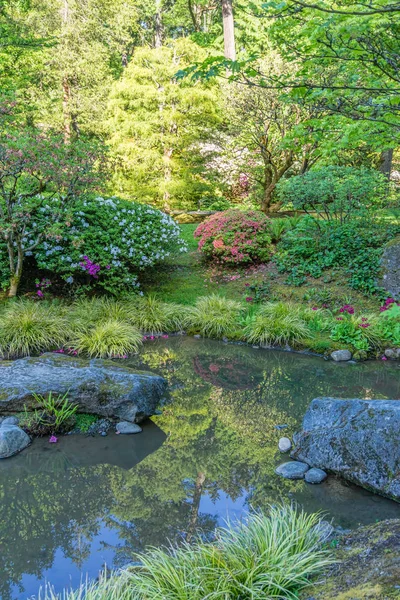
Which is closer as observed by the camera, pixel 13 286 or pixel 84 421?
pixel 84 421

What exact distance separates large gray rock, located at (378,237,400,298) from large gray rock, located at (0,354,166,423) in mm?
5273

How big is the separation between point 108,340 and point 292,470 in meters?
3.82

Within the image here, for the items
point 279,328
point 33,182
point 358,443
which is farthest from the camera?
point 33,182

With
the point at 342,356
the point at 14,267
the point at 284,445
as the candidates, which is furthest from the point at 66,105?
the point at 284,445

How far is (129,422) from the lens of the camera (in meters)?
4.78

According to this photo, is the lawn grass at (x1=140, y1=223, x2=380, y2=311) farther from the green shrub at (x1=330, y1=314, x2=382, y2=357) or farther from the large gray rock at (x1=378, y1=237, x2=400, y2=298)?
the green shrub at (x1=330, y1=314, x2=382, y2=357)

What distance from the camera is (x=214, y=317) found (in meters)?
7.98

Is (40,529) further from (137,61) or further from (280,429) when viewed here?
(137,61)

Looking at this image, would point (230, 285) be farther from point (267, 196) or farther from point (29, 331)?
point (267, 196)

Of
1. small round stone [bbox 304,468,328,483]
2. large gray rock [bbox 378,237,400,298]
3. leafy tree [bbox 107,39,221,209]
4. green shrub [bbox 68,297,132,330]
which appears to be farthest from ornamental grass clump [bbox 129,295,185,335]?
leafy tree [bbox 107,39,221,209]

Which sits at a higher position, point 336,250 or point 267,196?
point 267,196

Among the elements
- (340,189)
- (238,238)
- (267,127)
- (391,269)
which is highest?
(267,127)

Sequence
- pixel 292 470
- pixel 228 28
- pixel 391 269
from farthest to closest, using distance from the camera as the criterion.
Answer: pixel 228 28
pixel 391 269
pixel 292 470

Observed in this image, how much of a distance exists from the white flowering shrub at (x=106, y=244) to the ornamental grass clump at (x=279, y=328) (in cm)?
256
